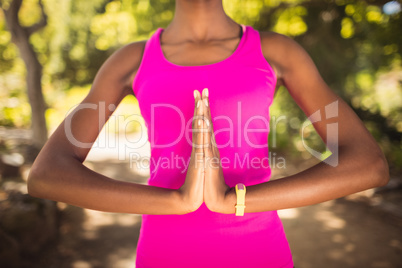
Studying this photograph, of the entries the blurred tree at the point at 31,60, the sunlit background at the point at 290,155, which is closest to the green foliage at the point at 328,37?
the sunlit background at the point at 290,155

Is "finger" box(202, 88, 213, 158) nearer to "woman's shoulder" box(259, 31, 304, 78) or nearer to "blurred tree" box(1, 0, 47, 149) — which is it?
"woman's shoulder" box(259, 31, 304, 78)

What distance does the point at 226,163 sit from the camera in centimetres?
112

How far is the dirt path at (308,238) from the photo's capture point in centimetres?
423

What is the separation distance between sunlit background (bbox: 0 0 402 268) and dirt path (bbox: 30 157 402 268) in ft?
0.05

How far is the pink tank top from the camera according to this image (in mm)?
1098

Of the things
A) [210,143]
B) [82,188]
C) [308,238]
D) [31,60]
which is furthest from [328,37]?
[31,60]

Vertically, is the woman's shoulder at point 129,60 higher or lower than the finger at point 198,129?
higher

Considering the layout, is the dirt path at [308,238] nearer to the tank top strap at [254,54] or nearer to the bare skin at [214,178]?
the bare skin at [214,178]

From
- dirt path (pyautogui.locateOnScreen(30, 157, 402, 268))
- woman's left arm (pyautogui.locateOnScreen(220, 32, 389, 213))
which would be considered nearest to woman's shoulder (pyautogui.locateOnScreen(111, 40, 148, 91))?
woman's left arm (pyautogui.locateOnScreen(220, 32, 389, 213))

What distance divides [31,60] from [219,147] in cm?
Result: 738

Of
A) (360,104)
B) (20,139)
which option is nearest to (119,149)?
(20,139)

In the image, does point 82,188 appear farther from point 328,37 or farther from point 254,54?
point 328,37

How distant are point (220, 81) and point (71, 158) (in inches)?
23.6

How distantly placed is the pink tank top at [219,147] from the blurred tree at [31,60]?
22.9 ft
